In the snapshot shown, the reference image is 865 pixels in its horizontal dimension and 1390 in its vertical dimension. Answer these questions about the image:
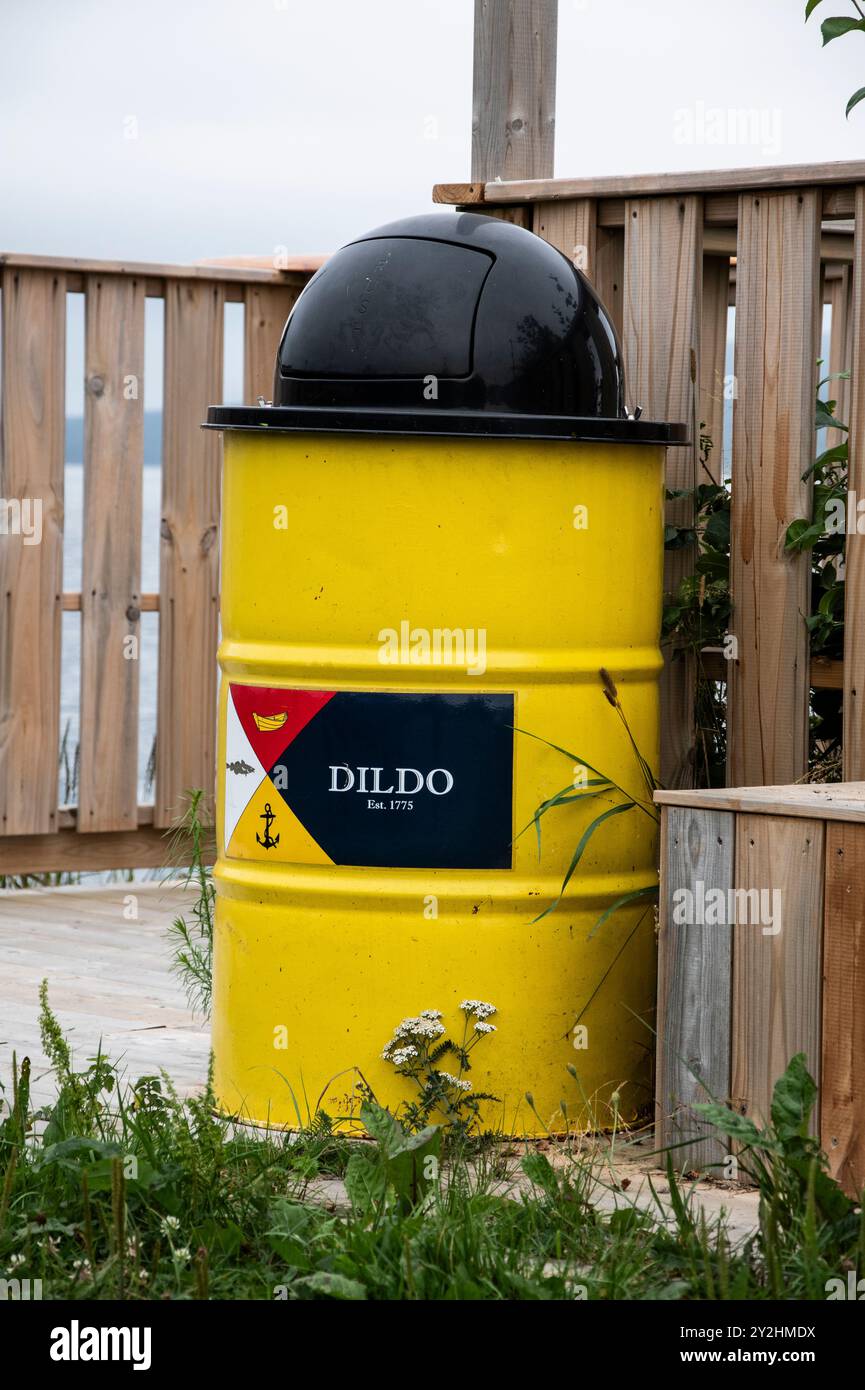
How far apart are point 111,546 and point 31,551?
29cm

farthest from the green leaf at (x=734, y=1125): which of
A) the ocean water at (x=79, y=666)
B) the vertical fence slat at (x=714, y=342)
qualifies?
the ocean water at (x=79, y=666)

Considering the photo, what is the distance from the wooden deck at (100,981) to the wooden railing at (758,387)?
4.54 feet

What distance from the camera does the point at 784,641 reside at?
4.11 meters

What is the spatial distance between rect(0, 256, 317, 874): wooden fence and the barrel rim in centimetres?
297

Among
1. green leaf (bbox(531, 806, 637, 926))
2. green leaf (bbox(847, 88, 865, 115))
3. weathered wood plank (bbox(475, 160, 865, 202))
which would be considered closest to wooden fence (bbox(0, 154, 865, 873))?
weathered wood plank (bbox(475, 160, 865, 202))

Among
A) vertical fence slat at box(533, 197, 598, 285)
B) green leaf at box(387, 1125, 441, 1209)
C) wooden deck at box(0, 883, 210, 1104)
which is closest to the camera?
green leaf at box(387, 1125, 441, 1209)

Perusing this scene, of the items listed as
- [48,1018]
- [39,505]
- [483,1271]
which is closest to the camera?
[483,1271]

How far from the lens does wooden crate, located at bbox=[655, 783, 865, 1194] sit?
325 centimetres

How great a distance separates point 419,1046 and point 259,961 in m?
0.38

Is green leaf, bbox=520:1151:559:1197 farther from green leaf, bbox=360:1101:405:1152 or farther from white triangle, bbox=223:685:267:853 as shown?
white triangle, bbox=223:685:267:853

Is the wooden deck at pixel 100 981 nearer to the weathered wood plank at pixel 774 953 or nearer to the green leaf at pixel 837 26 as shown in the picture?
the weathered wood plank at pixel 774 953
